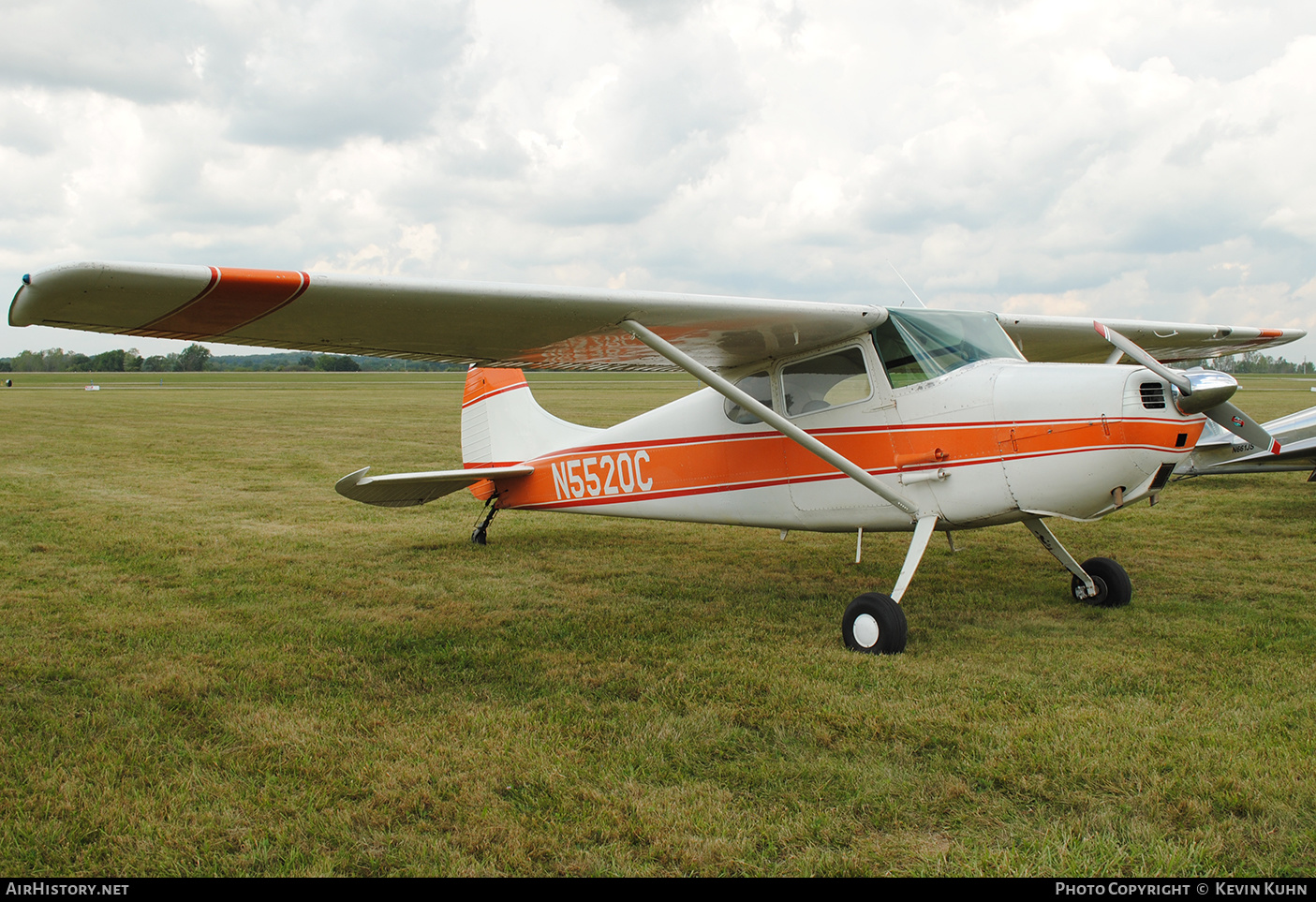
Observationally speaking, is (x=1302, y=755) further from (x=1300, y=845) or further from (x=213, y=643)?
(x=213, y=643)

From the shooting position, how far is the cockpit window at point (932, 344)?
5.10 metres

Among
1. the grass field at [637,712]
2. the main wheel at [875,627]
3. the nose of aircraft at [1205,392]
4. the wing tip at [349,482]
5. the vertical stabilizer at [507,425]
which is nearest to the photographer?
the grass field at [637,712]

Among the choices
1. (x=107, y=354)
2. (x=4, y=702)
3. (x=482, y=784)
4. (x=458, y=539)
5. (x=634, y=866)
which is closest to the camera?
(x=634, y=866)

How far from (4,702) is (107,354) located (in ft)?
507

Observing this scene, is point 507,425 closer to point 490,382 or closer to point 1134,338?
point 490,382

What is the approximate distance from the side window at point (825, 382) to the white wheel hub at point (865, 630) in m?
1.48

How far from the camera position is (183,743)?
135 inches

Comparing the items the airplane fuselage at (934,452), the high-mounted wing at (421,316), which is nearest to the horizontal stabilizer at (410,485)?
the airplane fuselage at (934,452)

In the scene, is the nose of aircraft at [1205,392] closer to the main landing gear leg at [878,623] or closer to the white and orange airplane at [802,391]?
the white and orange airplane at [802,391]

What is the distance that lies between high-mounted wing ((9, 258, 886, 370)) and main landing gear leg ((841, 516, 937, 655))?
170 centimetres

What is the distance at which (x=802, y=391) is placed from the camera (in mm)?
5734

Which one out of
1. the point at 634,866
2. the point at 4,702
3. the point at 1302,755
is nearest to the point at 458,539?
the point at 4,702

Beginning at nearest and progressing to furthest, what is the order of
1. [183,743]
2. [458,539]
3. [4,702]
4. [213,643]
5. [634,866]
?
[634,866] → [183,743] → [4,702] → [213,643] → [458,539]

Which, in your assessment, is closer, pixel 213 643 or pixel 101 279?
pixel 101 279
